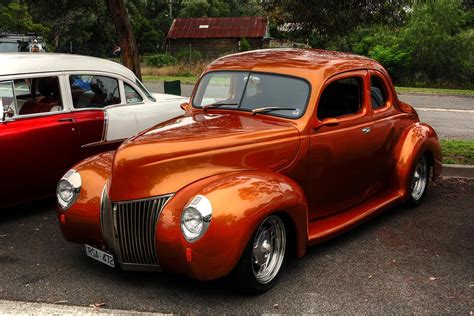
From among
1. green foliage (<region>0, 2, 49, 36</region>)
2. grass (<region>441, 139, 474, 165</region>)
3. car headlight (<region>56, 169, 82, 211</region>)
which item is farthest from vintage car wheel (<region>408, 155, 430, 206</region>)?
green foliage (<region>0, 2, 49, 36</region>)

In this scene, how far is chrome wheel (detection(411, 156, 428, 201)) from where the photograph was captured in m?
6.46

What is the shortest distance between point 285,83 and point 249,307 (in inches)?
87.2

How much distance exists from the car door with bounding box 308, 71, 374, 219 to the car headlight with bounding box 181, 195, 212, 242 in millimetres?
1401

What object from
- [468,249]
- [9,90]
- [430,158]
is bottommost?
[468,249]

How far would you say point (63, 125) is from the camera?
→ 6.07 metres

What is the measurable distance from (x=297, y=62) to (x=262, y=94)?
21.5 inches

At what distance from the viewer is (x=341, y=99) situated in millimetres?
5355

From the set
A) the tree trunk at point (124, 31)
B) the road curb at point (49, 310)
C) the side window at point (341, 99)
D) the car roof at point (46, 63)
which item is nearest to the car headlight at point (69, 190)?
the road curb at point (49, 310)

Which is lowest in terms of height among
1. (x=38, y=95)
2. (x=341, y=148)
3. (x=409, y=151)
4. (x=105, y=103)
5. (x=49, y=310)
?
(x=49, y=310)

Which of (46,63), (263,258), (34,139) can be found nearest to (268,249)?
(263,258)

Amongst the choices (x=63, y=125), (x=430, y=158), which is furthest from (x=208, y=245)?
(x=430, y=158)

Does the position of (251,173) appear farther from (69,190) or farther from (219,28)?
(219,28)

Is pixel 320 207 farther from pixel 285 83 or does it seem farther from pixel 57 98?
pixel 57 98

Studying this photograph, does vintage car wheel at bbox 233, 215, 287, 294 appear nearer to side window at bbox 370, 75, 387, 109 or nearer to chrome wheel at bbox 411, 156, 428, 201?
side window at bbox 370, 75, 387, 109
